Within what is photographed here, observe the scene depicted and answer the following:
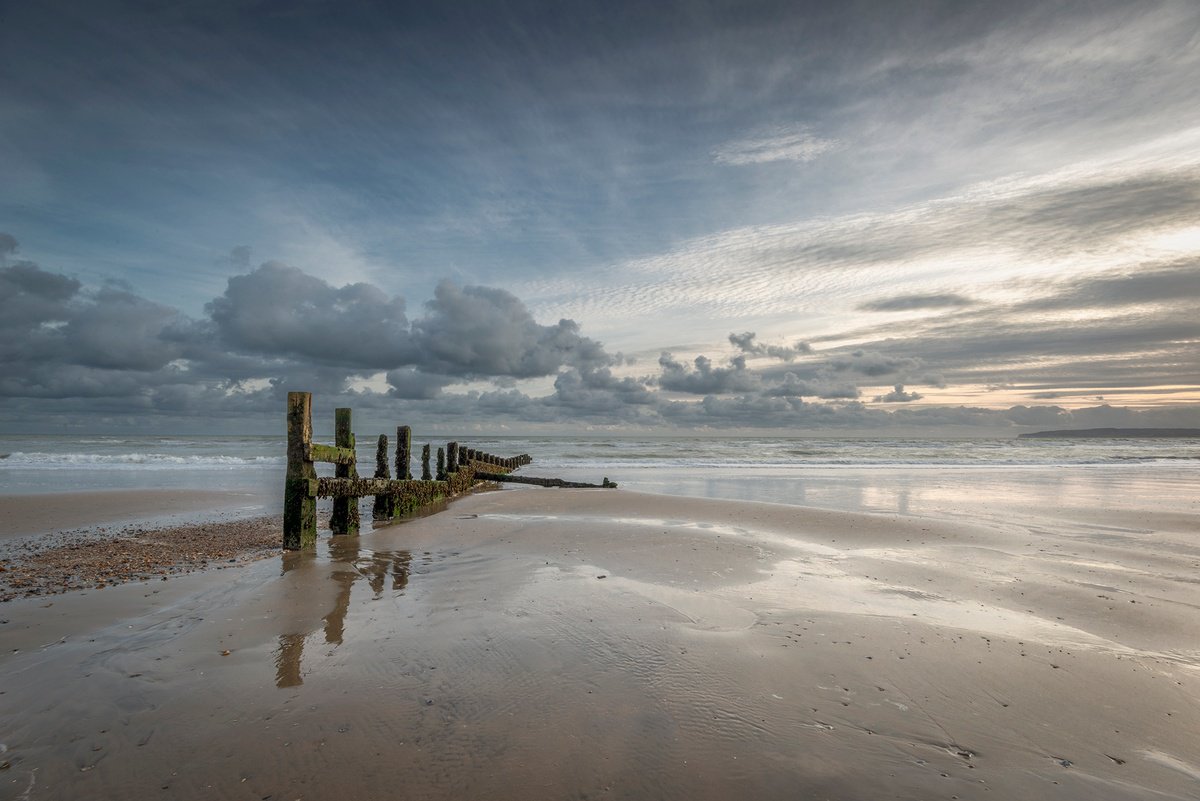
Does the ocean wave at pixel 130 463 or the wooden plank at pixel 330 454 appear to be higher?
the wooden plank at pixel 330 454

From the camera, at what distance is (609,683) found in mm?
3961

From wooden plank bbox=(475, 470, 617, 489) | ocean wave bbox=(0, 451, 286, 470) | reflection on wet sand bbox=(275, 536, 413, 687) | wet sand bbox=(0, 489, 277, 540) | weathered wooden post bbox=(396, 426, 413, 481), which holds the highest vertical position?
weathered wooden post bbox=(396, 426, 413, 481)

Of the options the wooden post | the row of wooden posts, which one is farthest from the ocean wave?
the wooden post

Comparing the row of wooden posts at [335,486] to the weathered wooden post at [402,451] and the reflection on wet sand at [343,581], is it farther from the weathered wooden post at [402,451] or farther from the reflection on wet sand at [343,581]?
the reflection on wet sand at [343,581]

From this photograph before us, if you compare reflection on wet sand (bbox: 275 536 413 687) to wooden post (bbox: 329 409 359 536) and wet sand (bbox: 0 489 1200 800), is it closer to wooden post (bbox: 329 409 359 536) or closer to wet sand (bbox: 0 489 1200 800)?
wet sand (bbox: 0 489 1200 800)

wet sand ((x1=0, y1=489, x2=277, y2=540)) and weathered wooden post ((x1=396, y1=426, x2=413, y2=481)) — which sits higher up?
weathered wooden post ((x1=396, y1=426, x2=413, y2=481))

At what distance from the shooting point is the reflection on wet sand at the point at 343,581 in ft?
13.9

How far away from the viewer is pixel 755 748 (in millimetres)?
3201

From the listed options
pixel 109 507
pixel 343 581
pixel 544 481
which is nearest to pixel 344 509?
pixel 343 581

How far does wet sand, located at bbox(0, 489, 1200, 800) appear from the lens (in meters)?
2.95

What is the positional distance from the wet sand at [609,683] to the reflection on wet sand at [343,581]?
5 cm

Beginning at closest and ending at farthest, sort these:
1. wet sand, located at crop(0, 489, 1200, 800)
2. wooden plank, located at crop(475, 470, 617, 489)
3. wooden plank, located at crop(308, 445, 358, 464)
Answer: wet sand, located at crop(0, 489, 1200, 800)
wooden plank, located at crop(308, 445, 358, 464)
wooden plank, located at crop(475, 470, 617, 489)

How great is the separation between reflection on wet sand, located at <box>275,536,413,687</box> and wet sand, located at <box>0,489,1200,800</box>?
0.15 ft

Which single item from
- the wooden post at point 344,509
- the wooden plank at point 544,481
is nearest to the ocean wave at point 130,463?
the wooden plank at point 544,481
